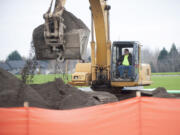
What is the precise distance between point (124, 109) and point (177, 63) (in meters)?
74.4

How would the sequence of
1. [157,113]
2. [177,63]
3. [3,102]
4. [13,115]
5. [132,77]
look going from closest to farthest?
[13,115] → [157,113] → [3,102] → [132,77] → [177,63]

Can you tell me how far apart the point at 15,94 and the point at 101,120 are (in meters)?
3.63

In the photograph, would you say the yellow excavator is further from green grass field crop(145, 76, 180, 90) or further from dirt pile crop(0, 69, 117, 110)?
green grass field crop(145, 76, 180, 90)

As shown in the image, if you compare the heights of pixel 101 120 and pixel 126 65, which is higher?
pixel 126 65

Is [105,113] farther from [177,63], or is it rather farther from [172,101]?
[177,63]

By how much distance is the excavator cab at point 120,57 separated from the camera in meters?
13.0

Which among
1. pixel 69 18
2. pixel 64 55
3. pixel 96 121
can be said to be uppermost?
pixel 69 18

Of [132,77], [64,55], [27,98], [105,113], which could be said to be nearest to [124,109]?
[105,113]

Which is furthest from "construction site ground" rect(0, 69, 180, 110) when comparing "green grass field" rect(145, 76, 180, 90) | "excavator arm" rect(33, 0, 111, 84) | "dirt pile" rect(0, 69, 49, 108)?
"green grass field" rect(145, 76, 180, 90)

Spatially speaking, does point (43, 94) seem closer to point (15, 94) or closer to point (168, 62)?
point (15, 94)

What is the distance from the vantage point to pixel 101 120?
16.7ft

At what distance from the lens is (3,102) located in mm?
7461

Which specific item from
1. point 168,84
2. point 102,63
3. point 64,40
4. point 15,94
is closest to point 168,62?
point 168,84

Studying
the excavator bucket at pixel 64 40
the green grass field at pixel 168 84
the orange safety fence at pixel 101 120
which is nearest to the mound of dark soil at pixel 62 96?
the excavator bucket at pixel 64 40
